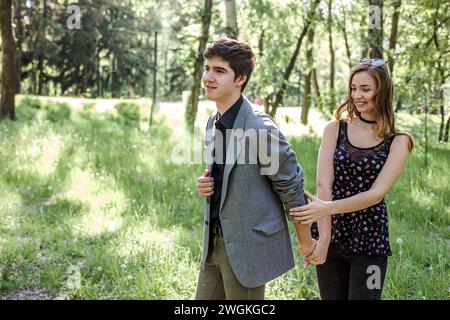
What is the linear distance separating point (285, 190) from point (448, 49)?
12.3 m

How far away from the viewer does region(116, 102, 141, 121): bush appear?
2069cm

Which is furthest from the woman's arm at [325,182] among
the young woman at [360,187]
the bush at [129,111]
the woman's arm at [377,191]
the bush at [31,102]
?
the bush at [31,102]

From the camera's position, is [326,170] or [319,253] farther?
[326,170]

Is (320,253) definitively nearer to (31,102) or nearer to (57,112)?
(57,112)

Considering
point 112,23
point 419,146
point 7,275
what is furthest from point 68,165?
point 112,23

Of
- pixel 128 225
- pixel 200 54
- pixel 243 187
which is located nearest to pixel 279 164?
pixel 243 187

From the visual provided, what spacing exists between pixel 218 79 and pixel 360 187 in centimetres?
104

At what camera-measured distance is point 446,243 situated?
553cm

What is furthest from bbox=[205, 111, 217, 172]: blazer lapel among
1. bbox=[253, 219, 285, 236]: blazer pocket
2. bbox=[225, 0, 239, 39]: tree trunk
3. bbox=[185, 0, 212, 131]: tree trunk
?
bbox=[185, 0, 212, 131]: tree trunk

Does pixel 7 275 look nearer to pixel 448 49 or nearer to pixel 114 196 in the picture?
pixel 114 196

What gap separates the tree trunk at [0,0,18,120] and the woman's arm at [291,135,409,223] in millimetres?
14075

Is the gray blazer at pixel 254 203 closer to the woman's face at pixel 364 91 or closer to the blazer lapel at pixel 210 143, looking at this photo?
the blazer lapel at pixel 210 143

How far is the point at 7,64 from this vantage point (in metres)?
15.3

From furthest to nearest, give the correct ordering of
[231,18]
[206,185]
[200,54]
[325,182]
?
[200,54] < [231,18] < [325,182] < [206,185]
